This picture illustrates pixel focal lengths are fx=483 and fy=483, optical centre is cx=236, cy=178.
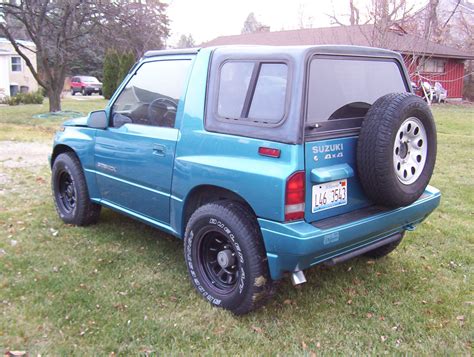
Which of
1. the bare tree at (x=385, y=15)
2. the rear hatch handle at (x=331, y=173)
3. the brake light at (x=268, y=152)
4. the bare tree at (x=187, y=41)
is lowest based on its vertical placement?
the rear hatch handle at (x=331, y=173)

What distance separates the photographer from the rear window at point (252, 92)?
3084mm

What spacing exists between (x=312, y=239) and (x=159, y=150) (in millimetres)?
1489

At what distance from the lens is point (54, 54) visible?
17.6 meters

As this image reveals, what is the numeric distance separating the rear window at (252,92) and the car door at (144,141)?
459 millimetres

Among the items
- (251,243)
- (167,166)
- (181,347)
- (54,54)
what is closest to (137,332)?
(181,347)

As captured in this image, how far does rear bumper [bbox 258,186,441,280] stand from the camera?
2.92 meters

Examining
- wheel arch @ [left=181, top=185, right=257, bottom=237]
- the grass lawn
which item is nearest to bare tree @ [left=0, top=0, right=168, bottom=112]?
the grass lawn

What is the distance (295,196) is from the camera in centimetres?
293

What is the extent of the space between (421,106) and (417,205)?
79 centimetres

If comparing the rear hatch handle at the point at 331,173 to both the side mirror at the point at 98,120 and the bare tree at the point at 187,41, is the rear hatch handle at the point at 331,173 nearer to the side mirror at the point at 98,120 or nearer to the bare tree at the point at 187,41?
the side mirror at the point at 98,120

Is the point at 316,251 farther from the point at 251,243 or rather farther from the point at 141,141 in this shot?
the point at 141,141

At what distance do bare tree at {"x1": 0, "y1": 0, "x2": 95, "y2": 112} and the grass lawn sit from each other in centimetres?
1379

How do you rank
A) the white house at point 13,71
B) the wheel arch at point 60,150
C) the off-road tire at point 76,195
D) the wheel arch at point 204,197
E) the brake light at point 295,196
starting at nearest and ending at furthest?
the brake light at point 295,196 < the wheel arch at point 204,197 < the off-road tire at point 76,195 < the wheel arch at point 60,150 < the white house at point 13,71

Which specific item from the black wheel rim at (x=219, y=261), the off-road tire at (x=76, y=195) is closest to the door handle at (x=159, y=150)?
the black wheel rim at (x=219, y=261)
